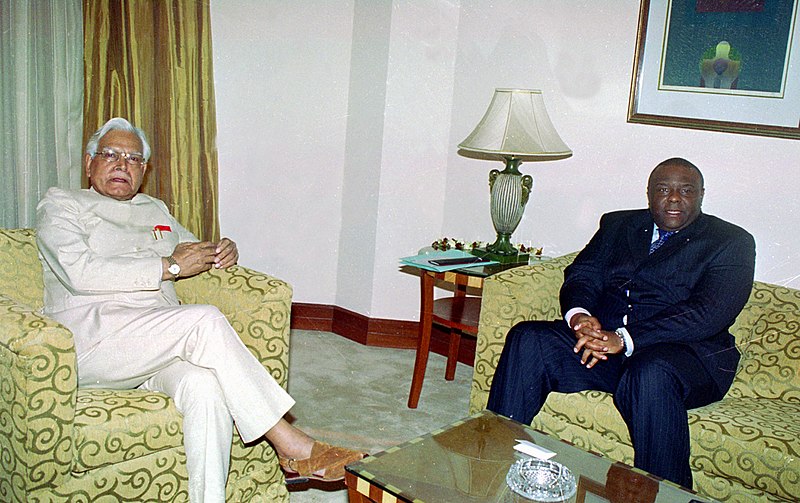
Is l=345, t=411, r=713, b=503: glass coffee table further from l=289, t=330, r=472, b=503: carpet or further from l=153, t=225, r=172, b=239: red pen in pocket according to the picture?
l=153, t=225, r=172, b=239: red pen in pocket

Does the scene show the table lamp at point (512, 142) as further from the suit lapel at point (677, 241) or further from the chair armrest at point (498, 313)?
the suit lapel at point (677, 241)

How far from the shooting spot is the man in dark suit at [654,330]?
2483mm

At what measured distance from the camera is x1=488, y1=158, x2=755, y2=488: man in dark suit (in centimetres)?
248

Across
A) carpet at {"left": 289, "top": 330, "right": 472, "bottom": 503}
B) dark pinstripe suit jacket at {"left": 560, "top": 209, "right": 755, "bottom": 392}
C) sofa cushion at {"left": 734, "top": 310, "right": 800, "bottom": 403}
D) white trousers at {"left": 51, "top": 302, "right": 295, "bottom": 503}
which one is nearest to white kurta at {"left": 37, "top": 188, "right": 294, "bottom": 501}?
white trousers at {"left": 51, "top": 302, "right": 295, "bottom": 503}

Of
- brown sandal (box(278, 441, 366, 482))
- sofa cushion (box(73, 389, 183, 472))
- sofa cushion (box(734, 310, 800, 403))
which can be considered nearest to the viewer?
sofa cushion (box(73, 389, 183, 472))

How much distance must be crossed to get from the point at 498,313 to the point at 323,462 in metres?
0.86

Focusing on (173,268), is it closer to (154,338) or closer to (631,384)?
(154,338)

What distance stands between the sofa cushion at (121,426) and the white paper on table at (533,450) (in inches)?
38.3

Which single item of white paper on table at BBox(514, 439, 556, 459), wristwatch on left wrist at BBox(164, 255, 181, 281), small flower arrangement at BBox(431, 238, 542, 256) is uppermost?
wristwatch on left wrist at BBox(164, 255, 181, 281)

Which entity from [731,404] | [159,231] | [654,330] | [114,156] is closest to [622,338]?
[654,330]

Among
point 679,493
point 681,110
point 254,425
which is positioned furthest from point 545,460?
point 681,110

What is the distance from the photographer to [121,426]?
2.18 meters

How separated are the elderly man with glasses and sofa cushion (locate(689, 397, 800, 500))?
1.06m

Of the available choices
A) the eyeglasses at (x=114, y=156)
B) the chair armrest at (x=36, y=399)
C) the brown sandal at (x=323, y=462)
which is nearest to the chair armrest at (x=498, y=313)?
the brown sandal at (x=323, y=462)
